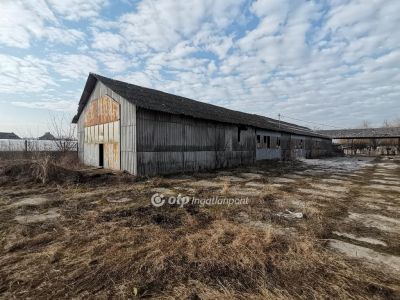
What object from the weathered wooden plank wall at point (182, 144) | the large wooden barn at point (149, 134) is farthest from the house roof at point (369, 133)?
the weathered wooden plank wall at point (182, 144)

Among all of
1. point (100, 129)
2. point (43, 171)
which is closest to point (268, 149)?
point (100, 129)

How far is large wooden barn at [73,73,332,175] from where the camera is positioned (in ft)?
42.5

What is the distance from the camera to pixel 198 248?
454 cm

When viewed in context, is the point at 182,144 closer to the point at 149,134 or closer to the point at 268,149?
the point at 149,134

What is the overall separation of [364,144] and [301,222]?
182 ft

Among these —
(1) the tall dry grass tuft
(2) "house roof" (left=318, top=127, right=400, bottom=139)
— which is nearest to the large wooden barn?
(1) the tall dry grass tuft

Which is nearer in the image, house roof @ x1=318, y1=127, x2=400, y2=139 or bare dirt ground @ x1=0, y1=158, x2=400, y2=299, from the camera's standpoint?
bare dirt ground @ x1=0, y1=158, x2=400, y2=299

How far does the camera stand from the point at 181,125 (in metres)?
14.9

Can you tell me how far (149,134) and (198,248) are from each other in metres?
9.29

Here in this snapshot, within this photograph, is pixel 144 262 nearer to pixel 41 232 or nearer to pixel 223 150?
pixel 41 232
